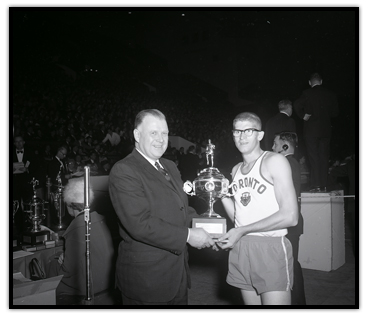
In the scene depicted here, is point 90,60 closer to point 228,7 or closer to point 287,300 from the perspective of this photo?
point 228,7

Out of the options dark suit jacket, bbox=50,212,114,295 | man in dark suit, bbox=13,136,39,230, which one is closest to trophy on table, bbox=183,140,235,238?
dark suit jacket, bbox=50,212,114,295

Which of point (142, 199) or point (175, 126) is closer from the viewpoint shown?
point (142, 199)

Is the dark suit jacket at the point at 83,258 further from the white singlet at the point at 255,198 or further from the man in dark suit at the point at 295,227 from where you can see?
the man in dark suit at the point at 295,227

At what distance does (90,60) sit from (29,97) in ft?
17.2

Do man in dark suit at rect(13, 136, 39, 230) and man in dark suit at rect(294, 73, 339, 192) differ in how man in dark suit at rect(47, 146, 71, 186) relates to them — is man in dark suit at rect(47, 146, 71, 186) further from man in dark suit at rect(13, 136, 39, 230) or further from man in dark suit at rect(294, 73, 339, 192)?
man in dark suit at rect(294, 73, 339, 192)

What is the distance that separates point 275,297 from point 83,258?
197 centimetres

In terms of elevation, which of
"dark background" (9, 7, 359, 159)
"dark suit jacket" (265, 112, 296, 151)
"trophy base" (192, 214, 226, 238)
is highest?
"dark background" (9, 7, 359, 159)

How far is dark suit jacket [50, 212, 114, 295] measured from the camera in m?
3.30

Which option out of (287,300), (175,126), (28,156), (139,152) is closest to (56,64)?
(175,126)

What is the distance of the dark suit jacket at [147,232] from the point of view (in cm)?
212

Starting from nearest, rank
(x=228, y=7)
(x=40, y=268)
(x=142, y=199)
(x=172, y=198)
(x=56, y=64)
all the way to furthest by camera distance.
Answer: (x=142, y=199), (x=172, y=198), (x=228, y=7), (x=40, y=268), (x=56, y=64)

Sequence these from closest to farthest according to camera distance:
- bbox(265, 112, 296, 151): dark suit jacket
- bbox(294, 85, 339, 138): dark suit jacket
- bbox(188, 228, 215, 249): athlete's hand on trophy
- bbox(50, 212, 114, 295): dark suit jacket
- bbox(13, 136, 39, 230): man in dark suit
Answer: bbox(188, 228, 215, 249): athlete's hand on trophy
bbox(50, 212, 114, 295): dark suit jacket
bbox(294, 85, 339, 138): dark suit jacket
bbox(265, 112, 296, 151): dark suit jacket
bbox(13, 136, 39, 230): man in dark suit

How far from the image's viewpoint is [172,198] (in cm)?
231

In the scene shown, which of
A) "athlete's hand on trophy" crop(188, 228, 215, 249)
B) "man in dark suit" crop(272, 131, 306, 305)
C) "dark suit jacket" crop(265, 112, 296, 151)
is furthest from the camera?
"dark suit jacket" crop(265, 112, 296, 151)
